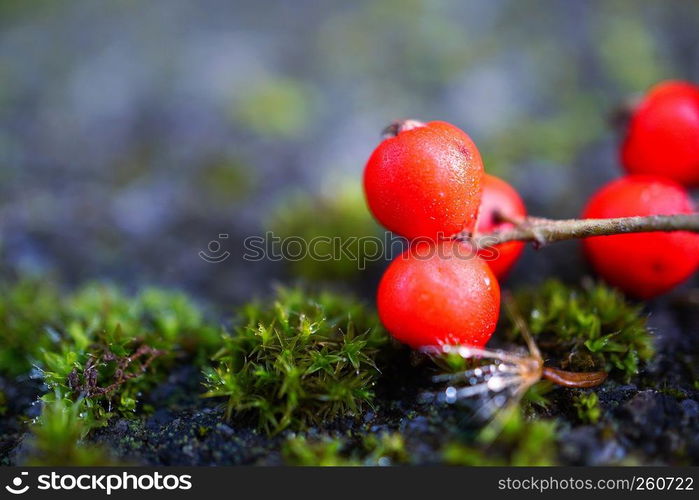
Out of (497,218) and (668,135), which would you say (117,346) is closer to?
(497,218)

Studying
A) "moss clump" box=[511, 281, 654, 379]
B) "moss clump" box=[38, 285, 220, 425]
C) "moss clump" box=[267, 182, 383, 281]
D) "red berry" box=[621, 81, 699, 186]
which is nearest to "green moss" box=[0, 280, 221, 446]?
"moss clump" box=[38, 285, 220, 425]

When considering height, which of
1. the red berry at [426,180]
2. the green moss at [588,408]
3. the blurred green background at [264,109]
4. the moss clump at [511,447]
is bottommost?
the moss clump at [511,447]

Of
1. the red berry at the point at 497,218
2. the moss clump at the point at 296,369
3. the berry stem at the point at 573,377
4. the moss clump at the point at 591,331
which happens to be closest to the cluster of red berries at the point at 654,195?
the moss clump at the point at 591,331

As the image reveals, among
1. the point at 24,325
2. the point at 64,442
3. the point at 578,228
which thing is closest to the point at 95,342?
the point at 24,325

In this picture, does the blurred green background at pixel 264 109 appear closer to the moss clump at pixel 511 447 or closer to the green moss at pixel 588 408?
the green moss at pixel 588 408

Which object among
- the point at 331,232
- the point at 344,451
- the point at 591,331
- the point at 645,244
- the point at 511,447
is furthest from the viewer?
the point at 331,232

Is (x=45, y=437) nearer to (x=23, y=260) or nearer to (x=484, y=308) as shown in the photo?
(x=484, y=308)
